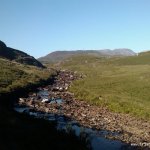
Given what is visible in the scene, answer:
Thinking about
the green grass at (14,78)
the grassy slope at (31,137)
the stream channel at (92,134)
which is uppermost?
the green grass at (14,78)

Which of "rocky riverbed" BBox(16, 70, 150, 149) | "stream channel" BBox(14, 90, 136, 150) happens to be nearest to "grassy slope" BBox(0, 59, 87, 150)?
"stream channel" BBox(14, 90, 136, 150)

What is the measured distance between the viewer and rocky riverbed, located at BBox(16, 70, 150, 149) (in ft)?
178

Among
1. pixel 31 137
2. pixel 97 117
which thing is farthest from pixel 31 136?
pixel 97 117

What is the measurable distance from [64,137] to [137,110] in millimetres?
36066

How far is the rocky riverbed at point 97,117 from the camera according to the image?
178ft

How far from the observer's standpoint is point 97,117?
67500mm

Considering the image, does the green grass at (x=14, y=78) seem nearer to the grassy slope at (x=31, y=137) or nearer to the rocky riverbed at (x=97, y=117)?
the rocky riverbed at (x=97, y=117)

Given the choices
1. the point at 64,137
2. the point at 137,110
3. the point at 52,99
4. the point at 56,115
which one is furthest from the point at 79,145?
the point at 52,99

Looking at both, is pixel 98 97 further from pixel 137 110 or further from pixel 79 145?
pixel 79 145

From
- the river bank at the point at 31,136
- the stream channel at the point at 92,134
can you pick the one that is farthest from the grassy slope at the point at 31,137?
the stream channel at the point at 92,134

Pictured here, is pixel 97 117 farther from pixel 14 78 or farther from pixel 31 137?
pixel 14 78

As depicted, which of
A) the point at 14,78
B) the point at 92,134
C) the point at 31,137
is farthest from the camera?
the point at 14,78

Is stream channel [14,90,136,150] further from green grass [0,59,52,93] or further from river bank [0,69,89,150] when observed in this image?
green grass [0,59,52,93]

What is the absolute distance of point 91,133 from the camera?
54.3 m
